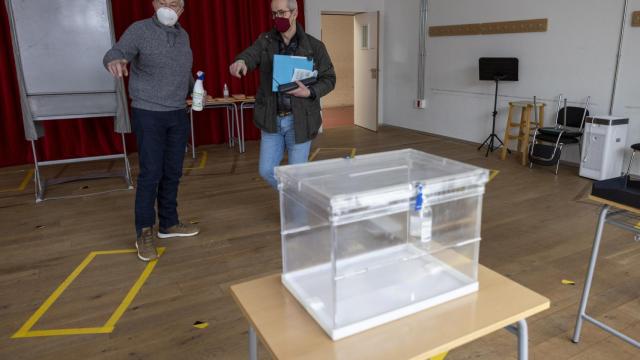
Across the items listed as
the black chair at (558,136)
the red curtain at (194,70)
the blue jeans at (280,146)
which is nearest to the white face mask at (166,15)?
the blue jeans at (280,146)

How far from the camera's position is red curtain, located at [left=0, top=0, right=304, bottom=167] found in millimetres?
5598

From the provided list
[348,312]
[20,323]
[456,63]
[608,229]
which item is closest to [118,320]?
[20,323]

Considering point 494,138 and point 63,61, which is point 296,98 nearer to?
point 63,61

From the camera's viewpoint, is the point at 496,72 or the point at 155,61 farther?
the point at 496,72

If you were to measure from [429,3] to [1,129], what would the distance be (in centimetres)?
609

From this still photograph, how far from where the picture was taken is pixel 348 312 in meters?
1.03

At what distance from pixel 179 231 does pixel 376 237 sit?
2535mm

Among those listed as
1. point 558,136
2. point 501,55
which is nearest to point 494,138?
point 501,55

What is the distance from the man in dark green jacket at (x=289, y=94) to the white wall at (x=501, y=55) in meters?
3.60

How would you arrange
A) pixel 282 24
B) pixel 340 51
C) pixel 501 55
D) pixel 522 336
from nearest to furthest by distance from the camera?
1. pixel 522 336
2. pixel 282 24
3. pixel 501 55
4. pixel 340 51

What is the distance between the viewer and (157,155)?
9.25ft

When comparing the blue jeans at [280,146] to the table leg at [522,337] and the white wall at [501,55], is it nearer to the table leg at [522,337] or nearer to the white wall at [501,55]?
the table leg at [522,337]

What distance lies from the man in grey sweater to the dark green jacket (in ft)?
1.36

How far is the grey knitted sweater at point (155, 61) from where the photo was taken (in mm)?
2557
